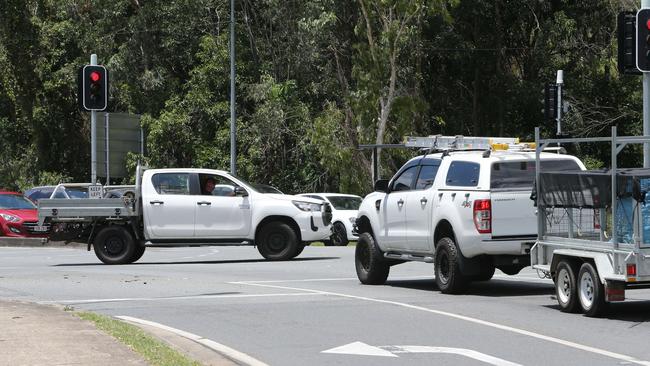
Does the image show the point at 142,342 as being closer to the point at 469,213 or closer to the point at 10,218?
the point at 469,213

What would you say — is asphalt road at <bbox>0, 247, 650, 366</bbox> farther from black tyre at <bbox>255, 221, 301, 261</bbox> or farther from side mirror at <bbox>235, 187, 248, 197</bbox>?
side mirror at <bbox>235, 187, 248, 197</bbox>

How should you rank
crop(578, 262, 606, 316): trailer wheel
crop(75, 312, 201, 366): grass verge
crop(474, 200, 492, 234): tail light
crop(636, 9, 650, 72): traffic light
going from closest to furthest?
crop(75, 312, 201, 366): grass verge → crop(578, 262, 606, 316): trailer wheel → crop(474, 200, 492, 234): tail light → crop(636, 9, 650, 72): traffic light

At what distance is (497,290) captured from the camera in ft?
56.7

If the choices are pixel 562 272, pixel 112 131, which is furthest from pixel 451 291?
pixel 112 131

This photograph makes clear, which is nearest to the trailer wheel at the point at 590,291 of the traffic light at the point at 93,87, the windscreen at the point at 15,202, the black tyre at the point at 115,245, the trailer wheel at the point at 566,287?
the trailer wheel at the point at 566,287

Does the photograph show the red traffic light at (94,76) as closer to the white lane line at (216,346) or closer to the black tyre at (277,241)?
the black tyre at (277,241)

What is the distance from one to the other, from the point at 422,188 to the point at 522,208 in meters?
2.01

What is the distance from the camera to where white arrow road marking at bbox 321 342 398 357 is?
35.7 feet

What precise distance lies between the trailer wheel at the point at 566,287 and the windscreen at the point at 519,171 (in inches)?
82.7

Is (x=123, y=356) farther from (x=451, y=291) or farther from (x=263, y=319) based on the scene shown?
(x=451, y=291)

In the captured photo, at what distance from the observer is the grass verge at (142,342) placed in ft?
31.7

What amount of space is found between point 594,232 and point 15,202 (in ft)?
86.1

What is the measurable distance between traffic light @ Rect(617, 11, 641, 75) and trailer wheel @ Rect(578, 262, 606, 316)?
7488mm

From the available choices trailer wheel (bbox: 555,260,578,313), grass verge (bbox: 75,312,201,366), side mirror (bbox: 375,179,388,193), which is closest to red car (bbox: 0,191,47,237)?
side mirror (bbox: 375,179,388,193)
